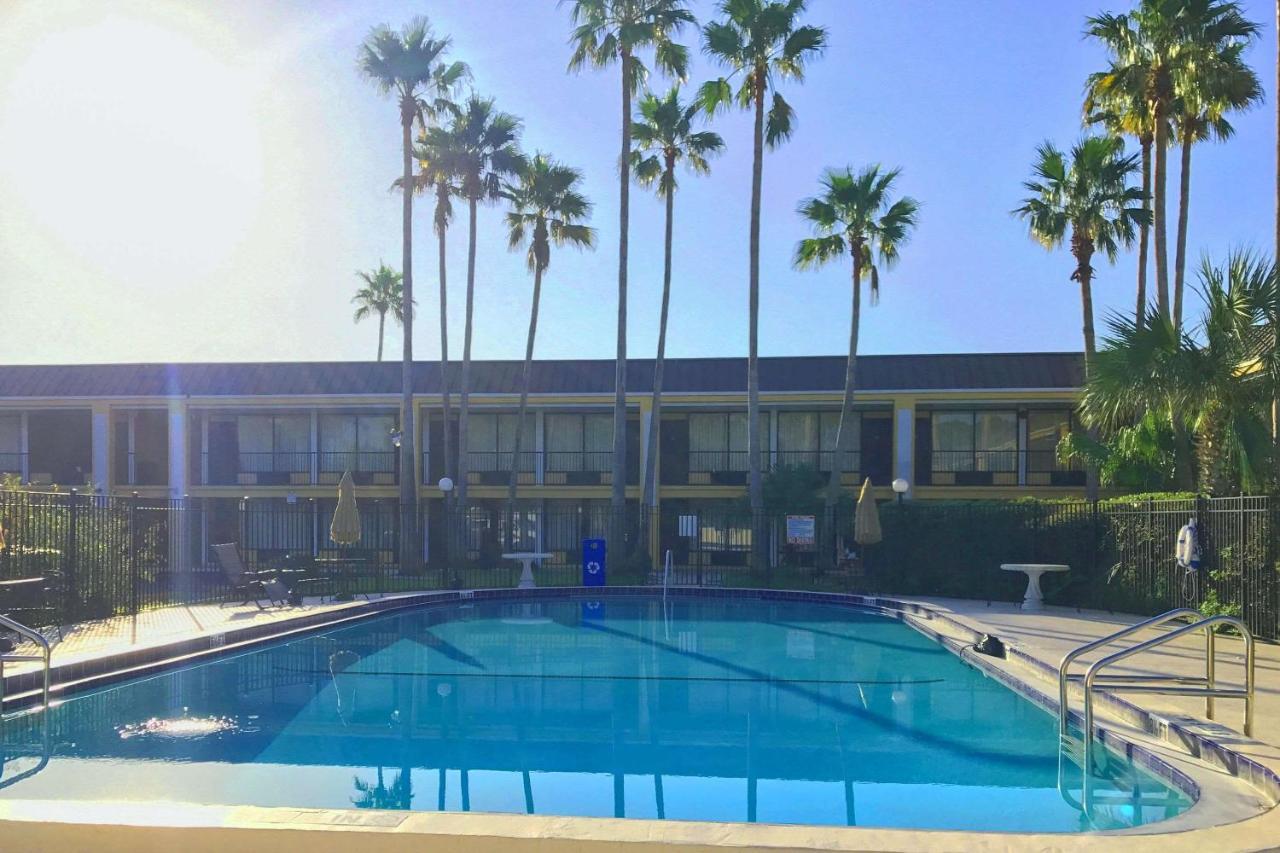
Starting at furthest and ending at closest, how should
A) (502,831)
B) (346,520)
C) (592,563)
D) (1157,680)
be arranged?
1. (592,563)
2. (346,520)
3. (1157,680)
4. (502,831)

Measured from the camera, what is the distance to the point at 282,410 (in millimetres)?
33188

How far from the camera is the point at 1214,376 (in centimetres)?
1224

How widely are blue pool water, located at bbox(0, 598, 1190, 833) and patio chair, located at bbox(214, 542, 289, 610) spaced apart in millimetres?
2927

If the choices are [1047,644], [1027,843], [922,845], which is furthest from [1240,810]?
[1047,644]

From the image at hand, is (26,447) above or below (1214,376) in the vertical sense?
below

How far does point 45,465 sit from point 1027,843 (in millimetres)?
35938

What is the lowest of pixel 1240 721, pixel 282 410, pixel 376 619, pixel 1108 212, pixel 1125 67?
pixel 376 619

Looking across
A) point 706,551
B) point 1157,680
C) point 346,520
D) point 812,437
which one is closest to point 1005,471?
point 812,437

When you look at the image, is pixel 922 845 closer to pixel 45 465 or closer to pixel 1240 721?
pixel 1240 721

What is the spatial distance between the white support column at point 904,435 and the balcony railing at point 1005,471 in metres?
1.54

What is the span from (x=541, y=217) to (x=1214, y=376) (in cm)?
2044

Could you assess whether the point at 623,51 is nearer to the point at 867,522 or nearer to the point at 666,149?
the point at 666,149

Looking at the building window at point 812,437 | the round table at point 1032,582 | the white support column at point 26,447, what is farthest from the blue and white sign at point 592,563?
the white support column at point 26,447

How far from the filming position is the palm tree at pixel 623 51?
82.3 ft
